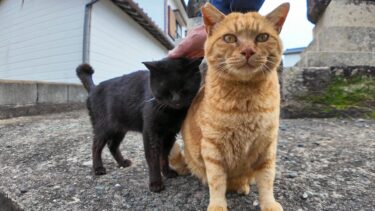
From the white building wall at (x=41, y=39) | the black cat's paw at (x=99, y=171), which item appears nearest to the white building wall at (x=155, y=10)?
the white building wall at (x=41, y=39)

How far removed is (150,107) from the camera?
2.09 metres

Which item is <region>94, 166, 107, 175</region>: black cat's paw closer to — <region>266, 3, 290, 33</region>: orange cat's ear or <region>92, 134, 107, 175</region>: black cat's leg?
<region>92, 134, 107, 175</region>: black cat's leg

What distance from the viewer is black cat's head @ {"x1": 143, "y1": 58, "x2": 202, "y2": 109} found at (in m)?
1.98

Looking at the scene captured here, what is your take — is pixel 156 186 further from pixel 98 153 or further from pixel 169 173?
pixel 98 153

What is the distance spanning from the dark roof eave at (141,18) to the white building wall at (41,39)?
1.20 meters

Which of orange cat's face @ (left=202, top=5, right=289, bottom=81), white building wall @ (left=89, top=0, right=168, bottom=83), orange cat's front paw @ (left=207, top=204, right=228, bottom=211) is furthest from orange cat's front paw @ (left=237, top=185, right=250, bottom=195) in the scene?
white building wall @ (left=89, top=0, right=168, bottom=83)

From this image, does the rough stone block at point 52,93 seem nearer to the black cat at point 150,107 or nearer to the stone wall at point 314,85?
the black cat at point 150,107

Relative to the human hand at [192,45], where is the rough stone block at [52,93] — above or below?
below

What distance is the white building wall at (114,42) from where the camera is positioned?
812cm

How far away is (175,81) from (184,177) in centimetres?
72

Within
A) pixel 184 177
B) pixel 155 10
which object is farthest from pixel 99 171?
pixel 155 10

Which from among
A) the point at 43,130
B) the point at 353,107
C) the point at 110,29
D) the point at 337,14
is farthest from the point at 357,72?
the point at 110,29

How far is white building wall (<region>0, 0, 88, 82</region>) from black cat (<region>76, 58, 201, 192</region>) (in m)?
5.73

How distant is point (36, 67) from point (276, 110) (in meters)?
8.58
